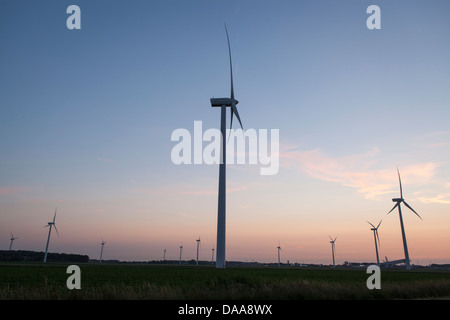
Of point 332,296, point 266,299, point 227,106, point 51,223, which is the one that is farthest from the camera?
point 51,223

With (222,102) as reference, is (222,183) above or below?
below

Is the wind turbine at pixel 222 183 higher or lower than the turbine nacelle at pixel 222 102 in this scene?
lower

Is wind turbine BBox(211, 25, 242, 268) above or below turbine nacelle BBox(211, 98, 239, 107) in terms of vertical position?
below

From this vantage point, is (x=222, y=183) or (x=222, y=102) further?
(x=222, y=102)

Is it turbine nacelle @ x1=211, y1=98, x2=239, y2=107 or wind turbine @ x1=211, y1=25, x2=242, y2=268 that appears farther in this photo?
turbine nacelle @ x1=211, y1=98, x2=239, y2=107

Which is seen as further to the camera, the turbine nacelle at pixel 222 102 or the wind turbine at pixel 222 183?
the turbine nacelle at pixel 222 102
